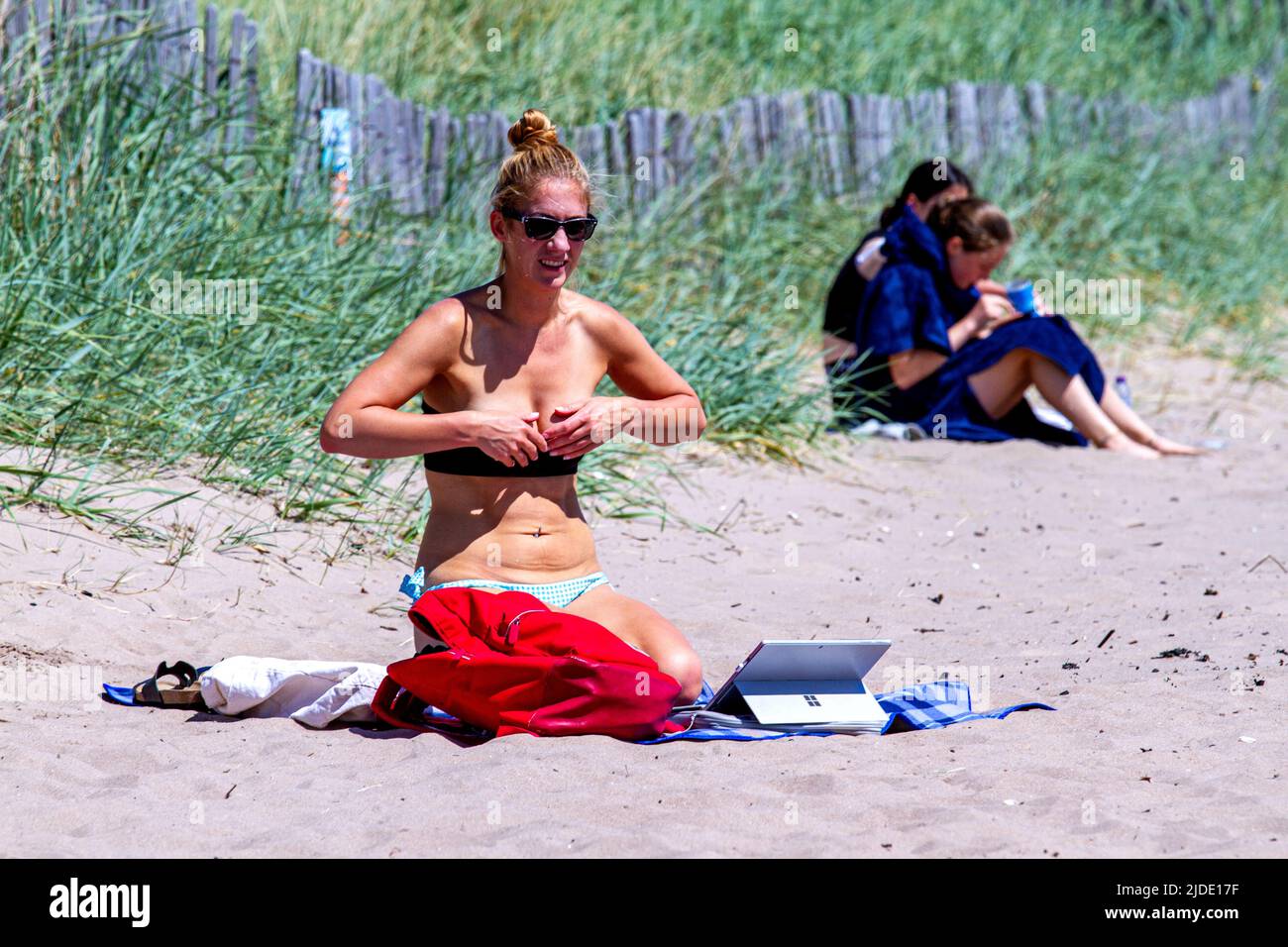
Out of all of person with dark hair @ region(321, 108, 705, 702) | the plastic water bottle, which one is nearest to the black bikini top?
person with dark hair @ region(321, 108, 705, 702)

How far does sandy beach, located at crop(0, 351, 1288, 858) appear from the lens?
9.37 feet

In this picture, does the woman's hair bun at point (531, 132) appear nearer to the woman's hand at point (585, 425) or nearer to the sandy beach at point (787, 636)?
the woman's hand at point (585, 425)

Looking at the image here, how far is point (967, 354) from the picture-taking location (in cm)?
701

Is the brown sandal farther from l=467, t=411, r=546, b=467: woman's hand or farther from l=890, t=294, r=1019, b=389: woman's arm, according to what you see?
l=890, t=294, r=1019, b=389: woman's arm

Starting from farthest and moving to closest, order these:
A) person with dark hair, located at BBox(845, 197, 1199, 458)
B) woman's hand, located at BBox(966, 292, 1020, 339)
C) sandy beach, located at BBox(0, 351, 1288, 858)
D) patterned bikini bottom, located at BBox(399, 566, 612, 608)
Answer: woman's hand, located at BBox(966, 292, 1020, 339) → person with dark hair, located at BBox(845, 197, 1199, 458) → patterned bikini bottom, located at BBox(399, 566, 612, 608) → sandy beach, located at BBox(0, 351, 1288, 858)

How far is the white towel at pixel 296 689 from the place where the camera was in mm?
3527

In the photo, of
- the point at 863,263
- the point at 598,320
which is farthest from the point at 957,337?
the point at 598,320

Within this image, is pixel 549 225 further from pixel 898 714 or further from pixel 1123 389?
pixel 1123 389

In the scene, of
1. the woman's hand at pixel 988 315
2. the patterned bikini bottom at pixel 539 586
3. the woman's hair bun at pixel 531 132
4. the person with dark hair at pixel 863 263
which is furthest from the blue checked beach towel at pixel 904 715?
the woman's hand at pixel 988 315

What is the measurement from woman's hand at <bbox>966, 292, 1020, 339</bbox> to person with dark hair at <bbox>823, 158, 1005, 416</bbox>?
0.48m

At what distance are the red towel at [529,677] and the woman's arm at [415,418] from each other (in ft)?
1.11

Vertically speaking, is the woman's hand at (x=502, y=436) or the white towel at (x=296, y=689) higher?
the woman's hand at (x=502, y=436)

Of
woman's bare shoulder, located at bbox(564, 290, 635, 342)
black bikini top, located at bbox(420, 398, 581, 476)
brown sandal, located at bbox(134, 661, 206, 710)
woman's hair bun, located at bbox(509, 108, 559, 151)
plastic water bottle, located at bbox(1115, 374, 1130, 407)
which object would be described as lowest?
plastic water bottle, located at bbox(1115, 374, 1130, 407)

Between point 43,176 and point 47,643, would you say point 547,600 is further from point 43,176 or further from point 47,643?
point 43,176
